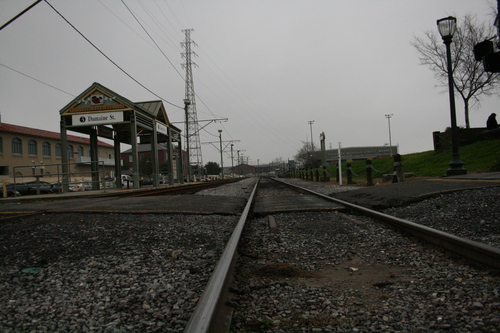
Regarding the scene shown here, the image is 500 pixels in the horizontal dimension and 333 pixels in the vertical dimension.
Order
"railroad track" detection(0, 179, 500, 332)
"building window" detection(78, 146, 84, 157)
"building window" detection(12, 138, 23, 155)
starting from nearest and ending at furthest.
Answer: "railroad track" detection(0, 179, 500, 332), "building window" detection(12, 138, 23, 155), "building window" detection(78, 146, 84, 157)

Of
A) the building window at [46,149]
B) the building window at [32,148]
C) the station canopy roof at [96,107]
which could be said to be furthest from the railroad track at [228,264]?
the building window at [46,149]

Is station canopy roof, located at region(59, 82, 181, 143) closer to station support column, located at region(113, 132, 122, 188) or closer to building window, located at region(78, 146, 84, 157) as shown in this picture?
station support column, located at region(113, 132, 122, 188)

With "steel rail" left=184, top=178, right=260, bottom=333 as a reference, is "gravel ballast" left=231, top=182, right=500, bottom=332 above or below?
below

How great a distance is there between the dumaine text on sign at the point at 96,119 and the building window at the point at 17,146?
32.8 metres

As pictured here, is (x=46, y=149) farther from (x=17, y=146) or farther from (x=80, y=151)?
(x=80, y=151)

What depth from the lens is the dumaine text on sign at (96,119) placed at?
17609 mm

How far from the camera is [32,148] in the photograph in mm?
47156

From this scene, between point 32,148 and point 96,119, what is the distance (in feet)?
121

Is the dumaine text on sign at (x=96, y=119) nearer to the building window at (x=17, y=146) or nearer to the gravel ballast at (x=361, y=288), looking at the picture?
the gravel ballast at (x=361, y=288)

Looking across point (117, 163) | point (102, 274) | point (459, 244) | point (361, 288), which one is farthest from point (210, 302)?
point (117, 163)

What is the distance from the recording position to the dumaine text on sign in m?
17.6

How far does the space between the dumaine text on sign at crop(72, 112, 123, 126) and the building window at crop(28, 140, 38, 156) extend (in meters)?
35.4

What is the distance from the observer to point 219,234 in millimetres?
4941

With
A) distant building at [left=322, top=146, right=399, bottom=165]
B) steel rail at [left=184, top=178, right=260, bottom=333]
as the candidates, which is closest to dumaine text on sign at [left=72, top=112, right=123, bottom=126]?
steel rail at [left=184, top=178, right=260, bottom=333]
